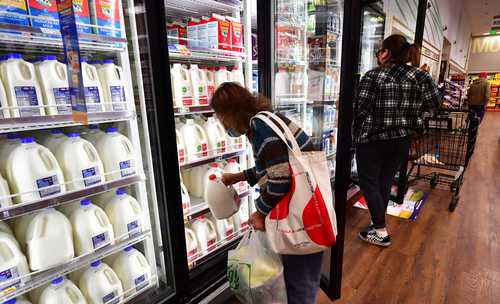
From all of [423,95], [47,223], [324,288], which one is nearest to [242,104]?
[47,223]

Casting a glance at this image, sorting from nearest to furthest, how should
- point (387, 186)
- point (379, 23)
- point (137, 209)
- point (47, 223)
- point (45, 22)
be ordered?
point (45, 22)
point (47, 223)
point (137, 209)
point (387, 186)
point (379, 23)

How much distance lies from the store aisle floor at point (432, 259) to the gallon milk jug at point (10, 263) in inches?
70.1

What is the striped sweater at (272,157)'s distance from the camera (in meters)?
1.14

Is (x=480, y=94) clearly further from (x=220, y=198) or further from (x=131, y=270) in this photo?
(x=131, y=270)

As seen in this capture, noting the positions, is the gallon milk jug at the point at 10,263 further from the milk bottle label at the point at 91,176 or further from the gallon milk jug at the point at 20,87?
the gallon milk jug at the point at 20,87

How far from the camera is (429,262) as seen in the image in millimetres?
2361

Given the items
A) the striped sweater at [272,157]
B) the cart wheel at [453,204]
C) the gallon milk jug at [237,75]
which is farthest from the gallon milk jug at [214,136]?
the cart wheel at [453,204]

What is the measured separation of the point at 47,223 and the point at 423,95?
2.75 m

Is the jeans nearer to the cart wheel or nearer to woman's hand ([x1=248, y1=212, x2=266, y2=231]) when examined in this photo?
woman's hand ([x1=248, y1=212, x2=266, y2=231])

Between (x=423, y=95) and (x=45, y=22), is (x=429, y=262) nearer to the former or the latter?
(x=423, y=95)

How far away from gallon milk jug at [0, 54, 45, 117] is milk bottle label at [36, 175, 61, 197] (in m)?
0.29

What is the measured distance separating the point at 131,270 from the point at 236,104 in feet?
3.87

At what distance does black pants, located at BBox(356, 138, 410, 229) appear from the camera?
2.39 m

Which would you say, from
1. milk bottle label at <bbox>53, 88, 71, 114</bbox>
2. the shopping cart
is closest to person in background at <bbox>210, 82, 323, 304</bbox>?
milk bottle label at <bbox>53, 88, 71, 114</bbox>
